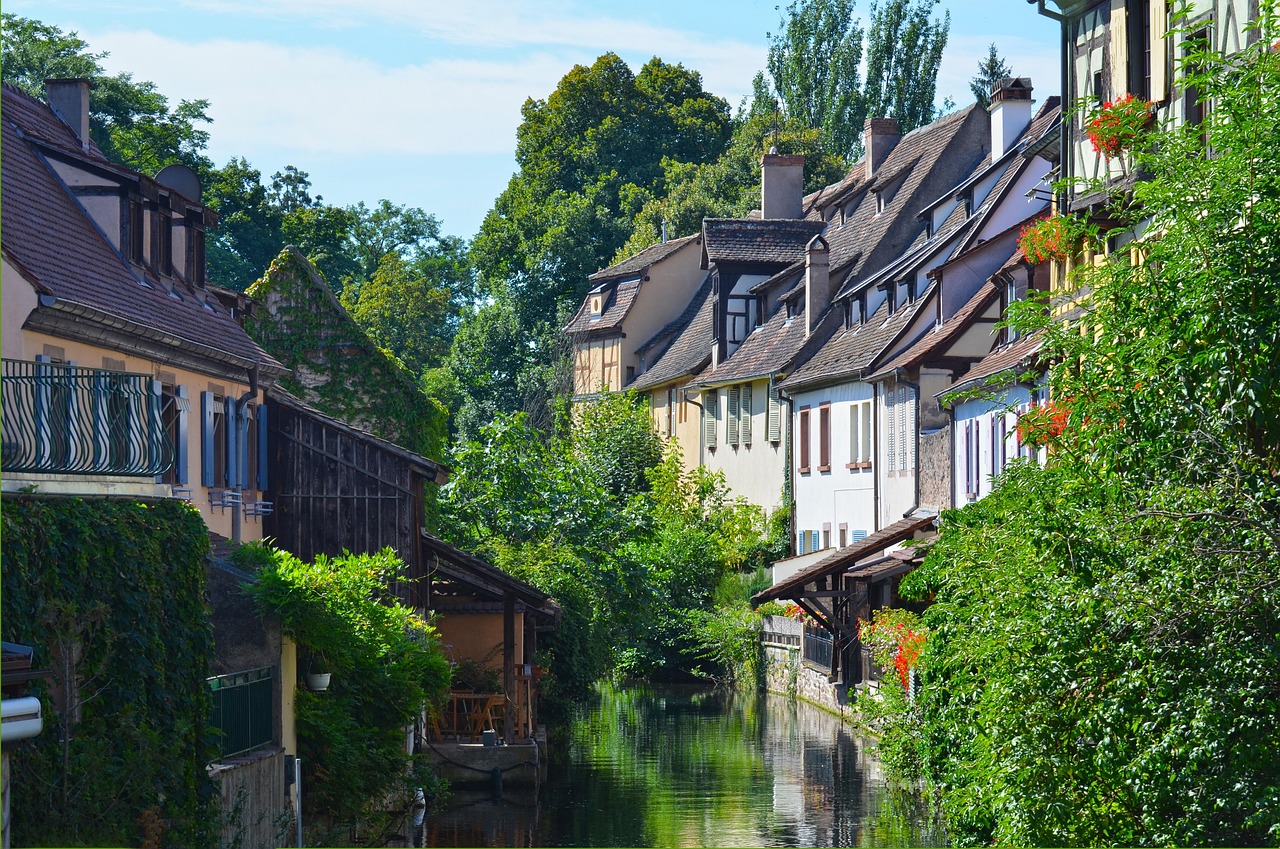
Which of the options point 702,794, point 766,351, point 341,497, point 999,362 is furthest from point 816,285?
point 341,497

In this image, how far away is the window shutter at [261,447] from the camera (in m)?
24.9

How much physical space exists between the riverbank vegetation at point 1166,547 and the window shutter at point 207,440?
12145mm

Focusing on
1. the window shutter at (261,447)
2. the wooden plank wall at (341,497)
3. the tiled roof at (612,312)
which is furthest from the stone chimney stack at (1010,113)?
the tiled roof at (612,312)

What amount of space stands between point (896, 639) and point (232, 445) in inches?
426

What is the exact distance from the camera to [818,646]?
120 ft

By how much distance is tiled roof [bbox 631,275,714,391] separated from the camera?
51.8 metres

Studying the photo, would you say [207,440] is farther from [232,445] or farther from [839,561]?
[839,561]

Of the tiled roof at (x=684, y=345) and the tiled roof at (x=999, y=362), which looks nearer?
the tiled roof at (x=999, y=362)

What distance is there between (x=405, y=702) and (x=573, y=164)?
52660 mm

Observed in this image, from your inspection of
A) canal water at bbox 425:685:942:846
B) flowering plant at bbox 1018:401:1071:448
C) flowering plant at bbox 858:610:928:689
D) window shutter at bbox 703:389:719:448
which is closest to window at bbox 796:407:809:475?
window shutter at bbox 703:389:719:448

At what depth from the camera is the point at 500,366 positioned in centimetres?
6488

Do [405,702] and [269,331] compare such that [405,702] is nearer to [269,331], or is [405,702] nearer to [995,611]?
[995,611]

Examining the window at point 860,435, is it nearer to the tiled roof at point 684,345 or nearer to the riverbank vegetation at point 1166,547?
the tiled roof at point 684,345

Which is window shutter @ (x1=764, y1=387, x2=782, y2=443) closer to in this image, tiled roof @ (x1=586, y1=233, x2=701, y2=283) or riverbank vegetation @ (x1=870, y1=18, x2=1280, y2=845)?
tiled roof @ (x1=586, y1=233, x2=701, y2=283)
